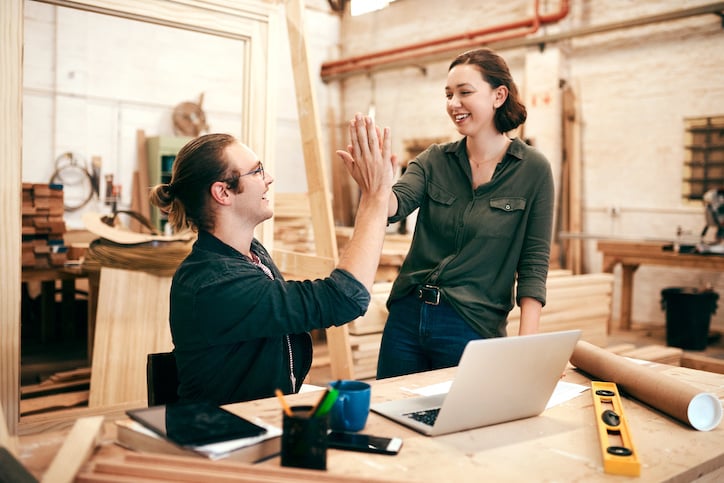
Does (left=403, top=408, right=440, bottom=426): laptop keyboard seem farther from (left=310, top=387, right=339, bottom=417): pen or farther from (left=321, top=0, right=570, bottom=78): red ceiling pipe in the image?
(left=321, top=0, right=570, bottom=78): red ceiling pipe

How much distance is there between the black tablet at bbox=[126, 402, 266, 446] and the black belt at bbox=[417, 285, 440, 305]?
101 centimetres

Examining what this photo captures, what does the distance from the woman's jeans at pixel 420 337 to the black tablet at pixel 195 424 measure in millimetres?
1001

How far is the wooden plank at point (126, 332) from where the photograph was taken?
4020 millimetres

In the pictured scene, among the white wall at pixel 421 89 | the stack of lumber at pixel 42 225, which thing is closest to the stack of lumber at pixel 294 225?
the white wall at pixel 421 89

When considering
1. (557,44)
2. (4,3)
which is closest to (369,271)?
(4,3)

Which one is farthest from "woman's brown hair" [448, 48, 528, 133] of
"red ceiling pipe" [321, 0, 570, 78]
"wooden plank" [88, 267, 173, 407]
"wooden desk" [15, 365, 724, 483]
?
"red ceiling pipe" [321, 0, 570, 78]

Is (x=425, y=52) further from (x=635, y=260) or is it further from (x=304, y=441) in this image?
(x=304, y=441)

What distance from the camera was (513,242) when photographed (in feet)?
7.79

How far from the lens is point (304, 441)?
121 cm

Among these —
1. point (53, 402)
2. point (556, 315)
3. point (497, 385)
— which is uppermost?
point (497, 385)

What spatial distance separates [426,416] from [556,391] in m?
0.51

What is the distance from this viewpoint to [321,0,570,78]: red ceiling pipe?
8922 millimetres

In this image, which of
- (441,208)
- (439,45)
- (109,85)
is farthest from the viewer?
(439,45)

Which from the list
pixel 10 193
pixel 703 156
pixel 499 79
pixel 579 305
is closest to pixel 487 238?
pixel 499 79
